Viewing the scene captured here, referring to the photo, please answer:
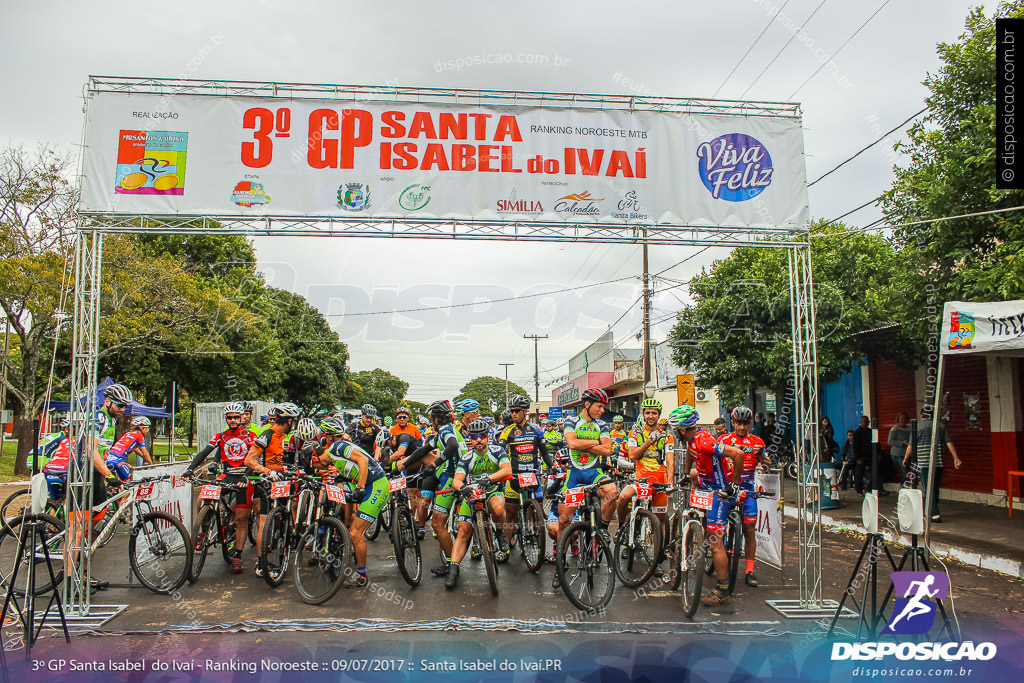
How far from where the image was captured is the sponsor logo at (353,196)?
702 centimetres

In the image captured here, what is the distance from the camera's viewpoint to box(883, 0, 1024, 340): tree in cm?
983

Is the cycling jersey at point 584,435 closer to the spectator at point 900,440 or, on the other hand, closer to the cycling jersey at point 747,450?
the cycling jersey at point 747,450

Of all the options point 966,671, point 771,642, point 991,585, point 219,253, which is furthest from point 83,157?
point 219,253

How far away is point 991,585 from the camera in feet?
25.5

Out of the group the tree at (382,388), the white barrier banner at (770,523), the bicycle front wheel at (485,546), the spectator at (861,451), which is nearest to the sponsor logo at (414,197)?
the bicycle front wheel at (485,546)

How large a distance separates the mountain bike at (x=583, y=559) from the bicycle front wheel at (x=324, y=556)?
2078 mm

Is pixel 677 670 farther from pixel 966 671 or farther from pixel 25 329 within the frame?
pixel 25 329

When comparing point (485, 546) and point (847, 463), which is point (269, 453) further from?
point (847, 463)

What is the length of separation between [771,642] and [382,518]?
6955 mm

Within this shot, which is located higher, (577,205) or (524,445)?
(577,205)

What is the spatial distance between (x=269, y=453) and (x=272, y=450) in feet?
0.16

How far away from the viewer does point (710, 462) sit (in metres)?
7.05

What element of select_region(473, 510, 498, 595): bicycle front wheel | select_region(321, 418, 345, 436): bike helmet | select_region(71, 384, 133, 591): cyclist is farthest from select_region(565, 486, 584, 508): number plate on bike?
select_region(71, 384, 133, 591): cyclist

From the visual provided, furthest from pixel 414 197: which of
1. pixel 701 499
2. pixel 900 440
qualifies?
pixel 900 440
